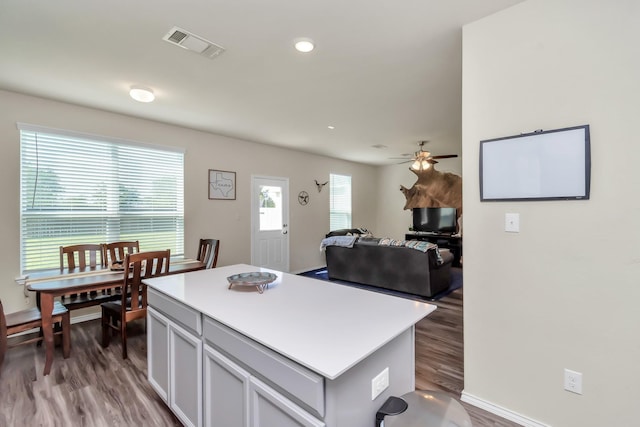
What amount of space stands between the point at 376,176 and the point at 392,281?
431cm

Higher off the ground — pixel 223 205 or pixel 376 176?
pixel 376 176

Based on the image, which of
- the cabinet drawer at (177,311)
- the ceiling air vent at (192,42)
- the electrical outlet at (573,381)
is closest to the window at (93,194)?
the ceiling air vent at (192,42)

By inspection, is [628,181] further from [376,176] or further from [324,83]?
[376,176]

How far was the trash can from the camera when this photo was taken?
104 centimetres

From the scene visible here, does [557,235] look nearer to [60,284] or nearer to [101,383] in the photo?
[101,383]

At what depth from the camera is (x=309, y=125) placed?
434cm

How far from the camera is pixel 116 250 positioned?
3568 millimetres

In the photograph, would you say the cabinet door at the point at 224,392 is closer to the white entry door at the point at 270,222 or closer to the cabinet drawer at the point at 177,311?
the cabinet drawer at the point at 177,311

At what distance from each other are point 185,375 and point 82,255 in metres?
2.52

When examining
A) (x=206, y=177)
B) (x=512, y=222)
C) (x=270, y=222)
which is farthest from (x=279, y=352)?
(x=270, y=222)

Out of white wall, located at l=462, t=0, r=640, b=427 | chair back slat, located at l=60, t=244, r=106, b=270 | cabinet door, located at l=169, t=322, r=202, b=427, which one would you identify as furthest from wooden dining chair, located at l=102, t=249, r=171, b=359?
white wall, located at l=462, t=0, r=640, b=427

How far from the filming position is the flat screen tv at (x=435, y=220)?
6844 millimetres

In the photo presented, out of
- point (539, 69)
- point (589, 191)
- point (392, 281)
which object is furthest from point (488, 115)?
point (392, 281)

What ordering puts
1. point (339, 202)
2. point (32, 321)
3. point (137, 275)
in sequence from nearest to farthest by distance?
point (32, 321), point (137, 275), point (339, 202)
